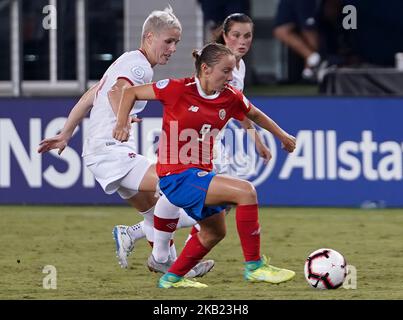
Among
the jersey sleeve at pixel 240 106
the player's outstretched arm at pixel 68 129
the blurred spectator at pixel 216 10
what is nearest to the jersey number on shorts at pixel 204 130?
the jersey sleeve at pixel 240 106

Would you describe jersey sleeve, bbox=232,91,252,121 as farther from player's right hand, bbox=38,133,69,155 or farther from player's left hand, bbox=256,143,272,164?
player's right hand, bbox=38,133,69,155

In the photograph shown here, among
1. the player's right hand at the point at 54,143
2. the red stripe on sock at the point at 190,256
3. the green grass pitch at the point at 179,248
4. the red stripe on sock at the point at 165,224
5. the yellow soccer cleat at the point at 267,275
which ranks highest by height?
the player's right hand at the point at 54,143

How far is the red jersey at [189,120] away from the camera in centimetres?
819

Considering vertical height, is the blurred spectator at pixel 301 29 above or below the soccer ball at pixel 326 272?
above

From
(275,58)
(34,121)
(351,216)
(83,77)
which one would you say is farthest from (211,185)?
(275,58)

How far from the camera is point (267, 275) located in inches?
329

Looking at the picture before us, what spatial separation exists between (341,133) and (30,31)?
599 centimetres

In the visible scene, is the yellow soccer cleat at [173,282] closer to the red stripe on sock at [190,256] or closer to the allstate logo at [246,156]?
the red stripe on sock at [190,256]

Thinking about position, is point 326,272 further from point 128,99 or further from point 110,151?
point 110,151

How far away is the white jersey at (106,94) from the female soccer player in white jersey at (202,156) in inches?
25.9

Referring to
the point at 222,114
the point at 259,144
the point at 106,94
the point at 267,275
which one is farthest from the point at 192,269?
the point at 106,94

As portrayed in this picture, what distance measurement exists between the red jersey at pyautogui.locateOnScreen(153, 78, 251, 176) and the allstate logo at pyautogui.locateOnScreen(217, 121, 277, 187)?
191 inches

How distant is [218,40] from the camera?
9672 millimetres

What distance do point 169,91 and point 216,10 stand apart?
8.65m
